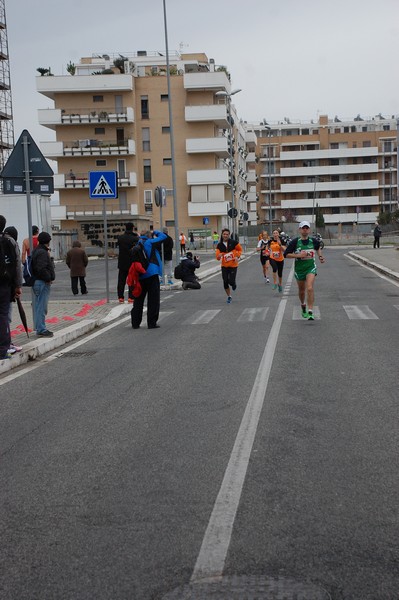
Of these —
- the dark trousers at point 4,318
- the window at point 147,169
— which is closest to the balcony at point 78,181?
the window at point 147,169

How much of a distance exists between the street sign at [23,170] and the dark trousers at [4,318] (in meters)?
3.78

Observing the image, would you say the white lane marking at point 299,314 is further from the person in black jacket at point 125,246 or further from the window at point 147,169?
the window at point 147,169

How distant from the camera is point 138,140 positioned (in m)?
81.1

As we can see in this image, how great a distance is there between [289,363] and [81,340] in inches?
186

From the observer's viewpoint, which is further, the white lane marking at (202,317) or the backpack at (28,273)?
the white lane marking at (202,317)

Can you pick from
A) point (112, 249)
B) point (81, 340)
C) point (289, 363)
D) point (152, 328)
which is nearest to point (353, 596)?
point (289, 363)

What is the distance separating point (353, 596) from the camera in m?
3.66

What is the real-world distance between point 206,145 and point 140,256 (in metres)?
64.8

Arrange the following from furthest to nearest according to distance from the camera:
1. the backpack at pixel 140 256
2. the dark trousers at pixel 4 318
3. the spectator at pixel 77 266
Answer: the spectator at pixel 77 266
the backpack at pixel 140 256
the dark trousers at pixel 4 318

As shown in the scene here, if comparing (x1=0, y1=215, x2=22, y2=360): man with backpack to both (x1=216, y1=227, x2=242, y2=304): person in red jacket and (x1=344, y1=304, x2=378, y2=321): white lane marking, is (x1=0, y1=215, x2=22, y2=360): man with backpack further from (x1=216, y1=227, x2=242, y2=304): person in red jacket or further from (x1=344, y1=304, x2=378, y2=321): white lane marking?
(x1=216, y1=227, x2=242, y2=304): person in red jacket

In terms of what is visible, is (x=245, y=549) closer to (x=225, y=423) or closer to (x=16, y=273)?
(x=225, y=423)

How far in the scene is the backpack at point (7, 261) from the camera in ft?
34.5

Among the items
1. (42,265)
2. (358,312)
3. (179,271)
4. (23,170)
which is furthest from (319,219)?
(42,265)

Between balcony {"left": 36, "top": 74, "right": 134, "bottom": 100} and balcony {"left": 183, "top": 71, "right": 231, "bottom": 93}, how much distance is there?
516 cm
